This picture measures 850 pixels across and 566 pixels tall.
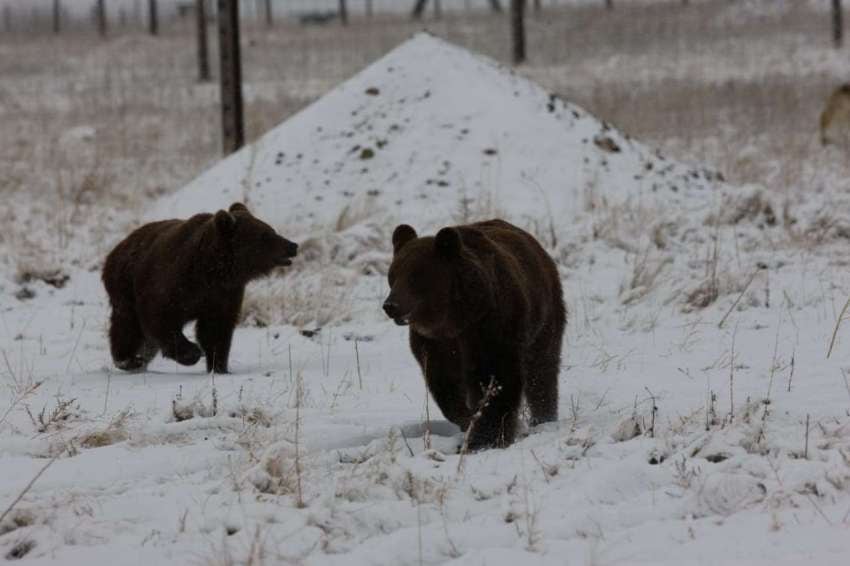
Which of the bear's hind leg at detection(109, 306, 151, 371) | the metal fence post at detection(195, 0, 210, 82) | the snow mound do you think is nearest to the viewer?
the bear's hind leg at detection(109, 306, 151, 371)

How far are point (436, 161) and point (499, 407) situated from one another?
7.51 meters

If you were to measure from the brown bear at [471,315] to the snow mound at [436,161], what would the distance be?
564 cm

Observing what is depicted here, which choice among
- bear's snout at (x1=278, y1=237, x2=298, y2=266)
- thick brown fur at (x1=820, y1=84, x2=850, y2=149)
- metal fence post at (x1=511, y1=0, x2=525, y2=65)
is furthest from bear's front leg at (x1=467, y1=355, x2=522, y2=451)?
metal fence post at (x1=511, y1=0, x2=525, y2=65)

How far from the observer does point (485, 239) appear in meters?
4.37

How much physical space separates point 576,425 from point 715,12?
139ft

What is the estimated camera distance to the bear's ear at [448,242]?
3.97 metres

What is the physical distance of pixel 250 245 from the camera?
627cm

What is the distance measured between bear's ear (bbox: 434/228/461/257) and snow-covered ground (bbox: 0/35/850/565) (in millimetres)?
822

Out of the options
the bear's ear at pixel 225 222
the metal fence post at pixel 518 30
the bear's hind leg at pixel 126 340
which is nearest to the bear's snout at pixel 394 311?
the bear's ear at pixel 225 222

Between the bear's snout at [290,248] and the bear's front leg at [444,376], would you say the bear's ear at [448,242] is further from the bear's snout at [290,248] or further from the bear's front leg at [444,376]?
the bear's snout at [290,248]

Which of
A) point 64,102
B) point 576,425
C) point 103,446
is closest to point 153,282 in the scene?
point 103,446

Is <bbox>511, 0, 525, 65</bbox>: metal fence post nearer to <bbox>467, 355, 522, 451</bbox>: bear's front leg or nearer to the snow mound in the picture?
the snow mound

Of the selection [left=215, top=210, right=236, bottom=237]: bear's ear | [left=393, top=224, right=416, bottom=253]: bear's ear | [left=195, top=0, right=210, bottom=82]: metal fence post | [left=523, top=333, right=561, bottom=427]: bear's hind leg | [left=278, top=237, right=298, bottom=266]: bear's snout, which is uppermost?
[left=195, top=0, right=210, bottom=82]: metal fence post

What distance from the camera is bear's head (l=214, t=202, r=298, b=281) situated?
622 cm
